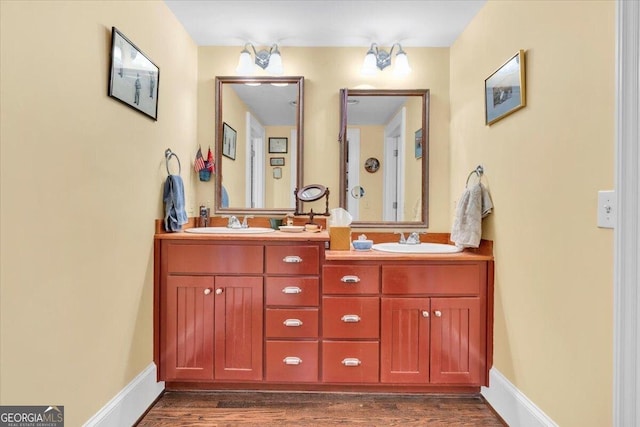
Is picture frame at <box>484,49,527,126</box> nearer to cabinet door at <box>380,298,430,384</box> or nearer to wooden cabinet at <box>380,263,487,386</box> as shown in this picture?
wooden cabinet at <box>380,263,487,386</box>

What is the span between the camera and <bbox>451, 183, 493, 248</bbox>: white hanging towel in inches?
75.0

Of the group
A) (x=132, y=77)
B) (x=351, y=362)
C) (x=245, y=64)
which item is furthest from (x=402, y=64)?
(x=351, y=362)

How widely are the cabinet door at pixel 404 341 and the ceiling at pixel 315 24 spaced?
135cm

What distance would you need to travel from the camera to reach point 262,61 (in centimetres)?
239

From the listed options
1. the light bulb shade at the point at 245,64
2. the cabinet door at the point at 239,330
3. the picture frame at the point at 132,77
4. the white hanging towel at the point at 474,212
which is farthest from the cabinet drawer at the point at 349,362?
the light bulb shade at the point at 245,64

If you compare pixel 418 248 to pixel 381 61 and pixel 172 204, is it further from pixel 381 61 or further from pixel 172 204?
pixel 172 204

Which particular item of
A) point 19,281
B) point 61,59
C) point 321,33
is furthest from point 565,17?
point 19,281

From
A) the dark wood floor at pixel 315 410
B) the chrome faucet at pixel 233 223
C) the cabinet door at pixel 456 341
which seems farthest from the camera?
the chrome faucet at pixel 233 223

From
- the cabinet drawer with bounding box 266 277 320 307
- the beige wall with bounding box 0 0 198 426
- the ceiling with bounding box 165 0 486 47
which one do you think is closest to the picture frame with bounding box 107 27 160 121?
the beige wall with bounding box 0 0 198 426

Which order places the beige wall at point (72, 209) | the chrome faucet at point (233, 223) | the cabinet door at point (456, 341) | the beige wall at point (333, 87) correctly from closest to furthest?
the beige wall at point (72, 209), the cabinet door at point (456, 341), the chrome faucet at point (233, 223), the beige wall at point (333, 87)

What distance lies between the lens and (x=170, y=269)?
6.23 ft

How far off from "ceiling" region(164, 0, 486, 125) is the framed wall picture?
12 centimetres

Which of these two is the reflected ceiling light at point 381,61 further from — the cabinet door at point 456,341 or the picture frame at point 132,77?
the cabinet door at point 456,341

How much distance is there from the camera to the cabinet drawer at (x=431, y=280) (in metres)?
1.86
